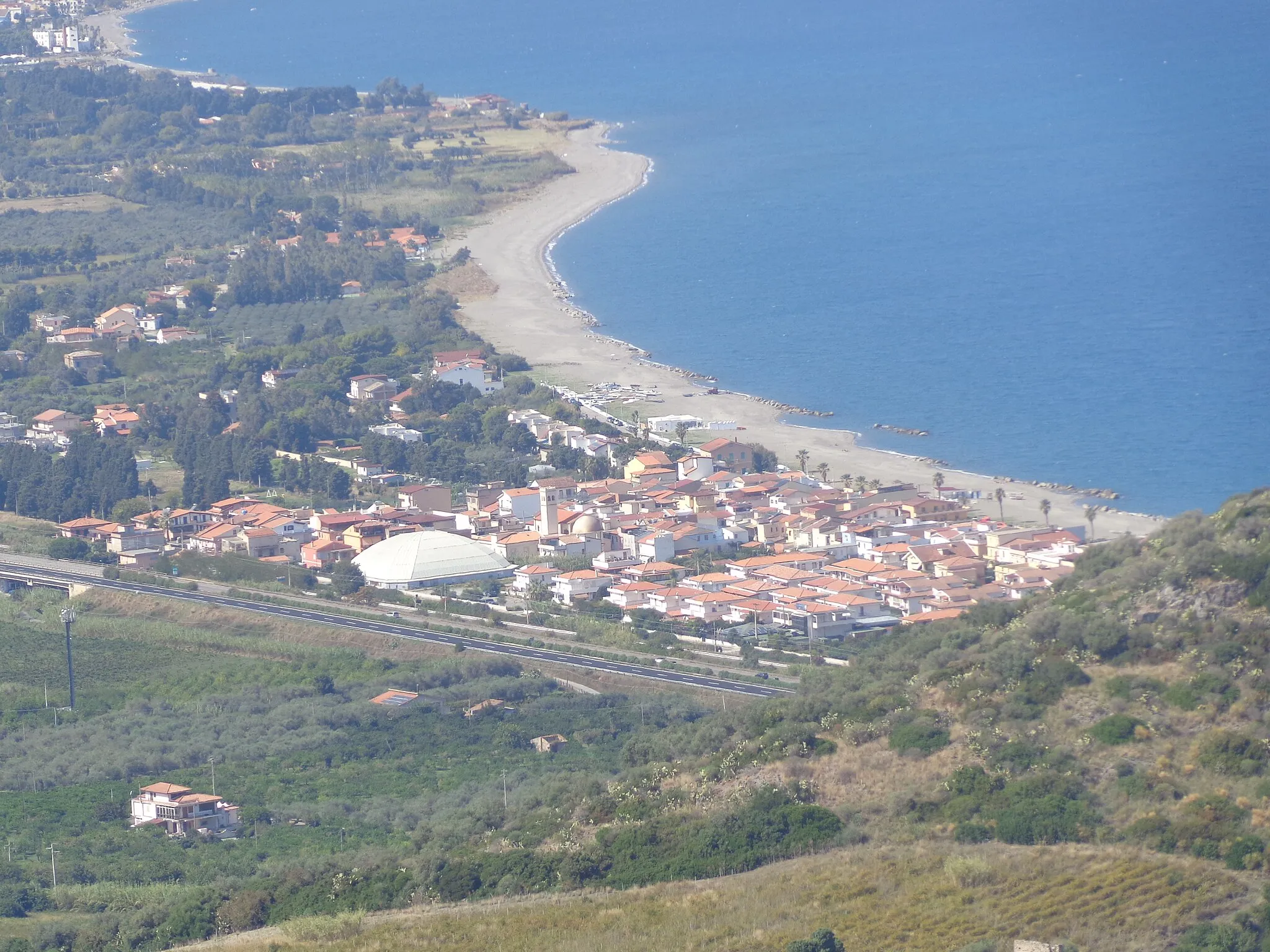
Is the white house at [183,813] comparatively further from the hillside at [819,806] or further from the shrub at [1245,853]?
the shrub at [1245,853]

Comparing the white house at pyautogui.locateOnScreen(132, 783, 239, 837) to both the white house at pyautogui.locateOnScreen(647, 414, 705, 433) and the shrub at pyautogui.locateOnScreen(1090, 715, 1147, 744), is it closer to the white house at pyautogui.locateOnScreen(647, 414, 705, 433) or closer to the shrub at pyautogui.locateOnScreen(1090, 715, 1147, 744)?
the shrub at pyautogui.locateOnScreen(1090, 715, 1147, 744)

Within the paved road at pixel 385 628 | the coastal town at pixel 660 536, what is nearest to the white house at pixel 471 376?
the coastal town at pixel 660 536

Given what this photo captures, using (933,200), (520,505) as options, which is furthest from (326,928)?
(933,200)

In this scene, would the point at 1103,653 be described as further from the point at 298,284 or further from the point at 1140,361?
the point at 298,284

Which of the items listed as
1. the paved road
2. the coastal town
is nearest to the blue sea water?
the coastal town

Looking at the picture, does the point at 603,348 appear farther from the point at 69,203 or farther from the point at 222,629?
the point at 69,203

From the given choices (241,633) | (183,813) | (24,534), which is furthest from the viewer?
(24,534)
